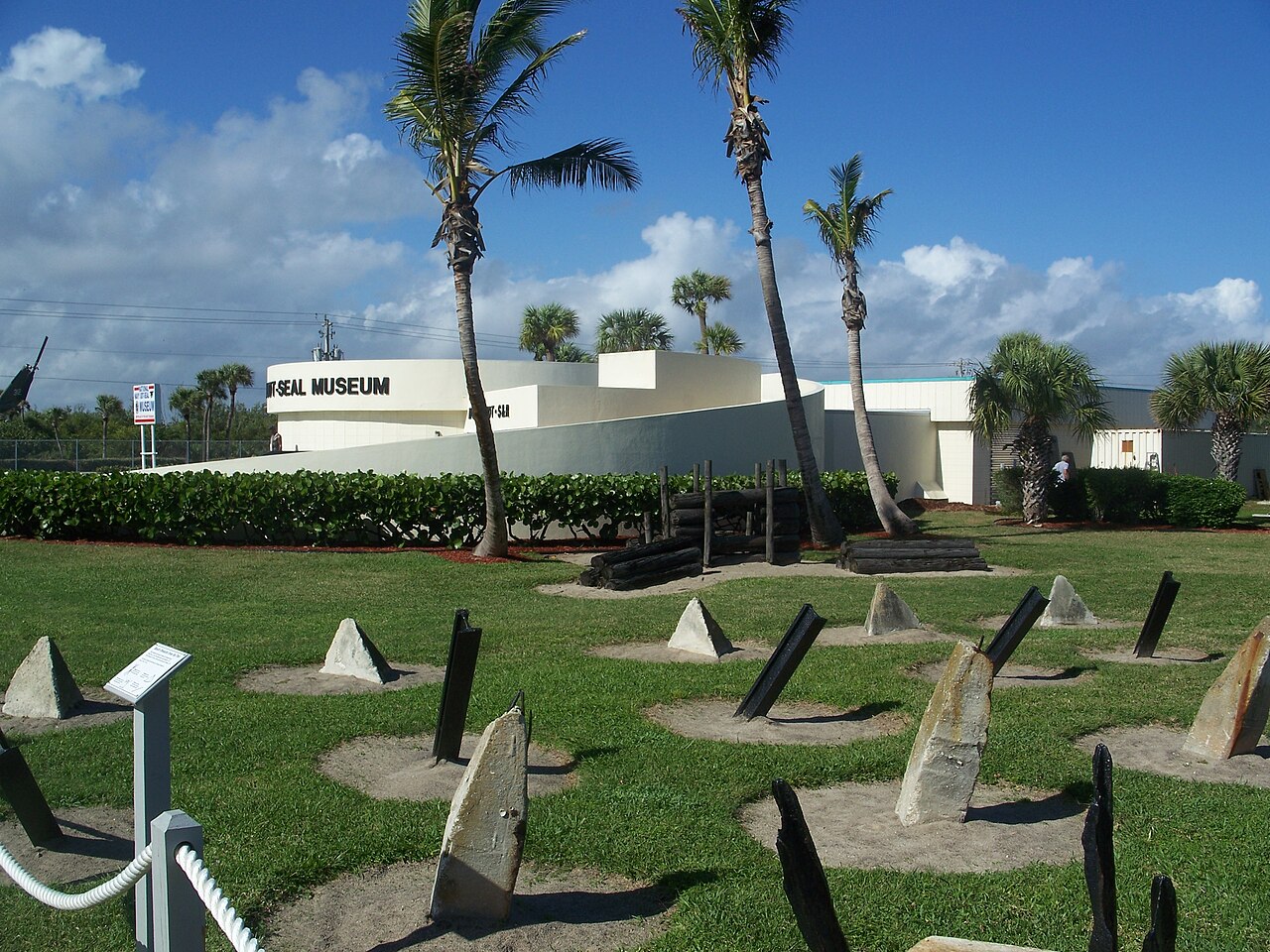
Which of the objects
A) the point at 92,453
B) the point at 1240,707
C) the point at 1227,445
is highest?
the point at 92,453

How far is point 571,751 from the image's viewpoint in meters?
6.66

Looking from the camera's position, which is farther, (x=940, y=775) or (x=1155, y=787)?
(x=1155, y=787)

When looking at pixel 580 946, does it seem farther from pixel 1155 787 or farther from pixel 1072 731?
pixel 1072 731

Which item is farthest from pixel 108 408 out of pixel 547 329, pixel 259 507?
pixel 259 507

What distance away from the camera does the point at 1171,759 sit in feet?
21.7

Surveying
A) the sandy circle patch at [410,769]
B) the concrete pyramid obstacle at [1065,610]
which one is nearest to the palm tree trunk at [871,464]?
the concrete pyramid obstacle at [1065,610]

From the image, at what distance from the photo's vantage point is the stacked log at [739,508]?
17.7 m

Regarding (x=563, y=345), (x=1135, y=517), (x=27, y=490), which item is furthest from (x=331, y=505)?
(x=563, y=345)

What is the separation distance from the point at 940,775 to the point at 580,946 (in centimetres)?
223

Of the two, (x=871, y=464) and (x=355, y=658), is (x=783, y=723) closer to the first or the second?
(x=355, y=658)

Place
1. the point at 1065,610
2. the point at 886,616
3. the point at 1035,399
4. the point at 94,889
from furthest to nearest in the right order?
the point at 1035,399
the point at 1065,610
the point at 886,616
the point at 94,889

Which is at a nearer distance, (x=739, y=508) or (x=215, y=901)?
(x=215, y=901)

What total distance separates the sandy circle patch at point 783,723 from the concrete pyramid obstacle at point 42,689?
4.09m

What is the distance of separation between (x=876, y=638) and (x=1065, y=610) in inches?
97.4
